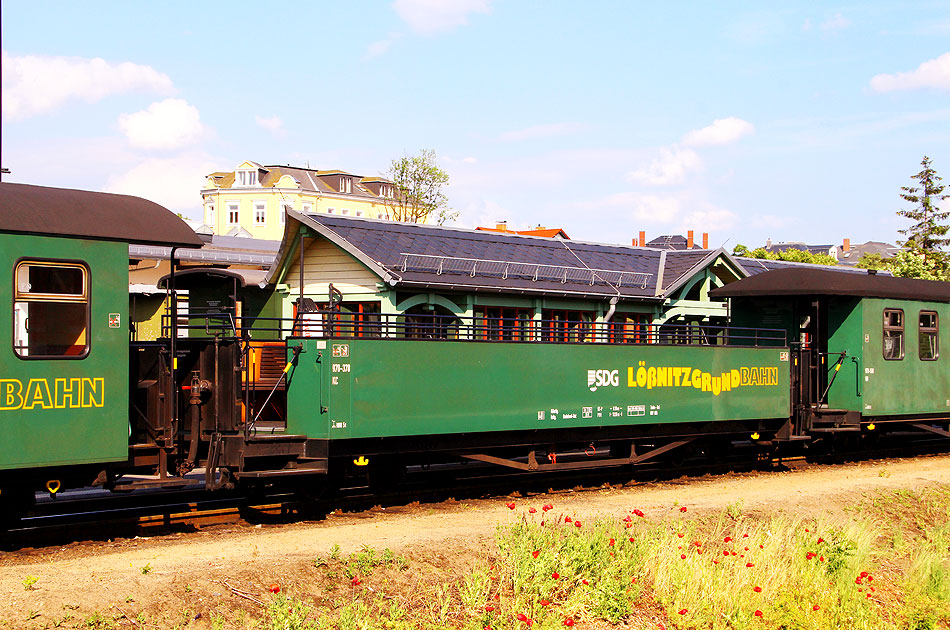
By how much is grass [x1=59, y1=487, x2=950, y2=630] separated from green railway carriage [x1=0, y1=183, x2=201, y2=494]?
2.86m

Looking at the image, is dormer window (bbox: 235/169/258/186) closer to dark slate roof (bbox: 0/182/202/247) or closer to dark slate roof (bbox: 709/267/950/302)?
dark slate roof (bbox: 709/267/950/302)

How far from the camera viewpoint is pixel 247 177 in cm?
10106

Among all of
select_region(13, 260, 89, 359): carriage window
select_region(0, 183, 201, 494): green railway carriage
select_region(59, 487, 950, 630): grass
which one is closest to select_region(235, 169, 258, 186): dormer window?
select_region(0, 183, 201, 494): green railway carriage

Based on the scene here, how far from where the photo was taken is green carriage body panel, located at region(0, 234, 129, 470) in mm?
9305

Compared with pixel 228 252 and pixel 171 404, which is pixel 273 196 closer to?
pixel 228 252

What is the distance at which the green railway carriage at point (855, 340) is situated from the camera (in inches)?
697

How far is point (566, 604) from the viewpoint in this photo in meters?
8.52

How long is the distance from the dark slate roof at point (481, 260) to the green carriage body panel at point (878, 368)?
6087mm

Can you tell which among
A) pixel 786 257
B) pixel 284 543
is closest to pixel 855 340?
pixel 284 543

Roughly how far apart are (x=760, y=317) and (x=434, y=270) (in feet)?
21.6

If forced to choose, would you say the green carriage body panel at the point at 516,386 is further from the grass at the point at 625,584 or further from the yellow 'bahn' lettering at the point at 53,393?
the yellow 'bahn' lettering at the point at 53,393

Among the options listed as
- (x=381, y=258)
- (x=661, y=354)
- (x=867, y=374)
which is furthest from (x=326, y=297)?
(x=867, y=374)

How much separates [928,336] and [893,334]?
1.14m

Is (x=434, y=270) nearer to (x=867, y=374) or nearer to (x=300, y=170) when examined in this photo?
(x=867, y=374)
